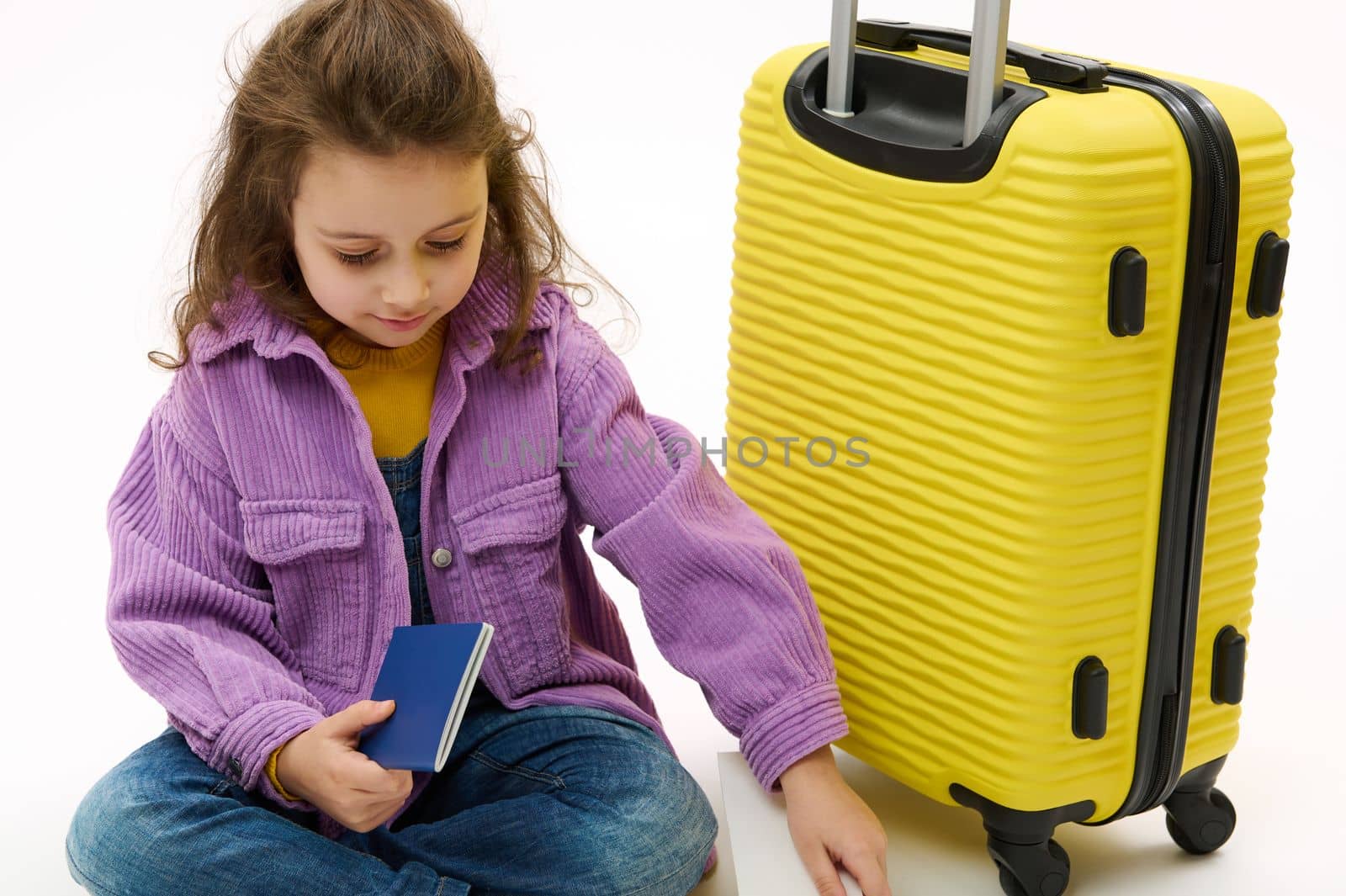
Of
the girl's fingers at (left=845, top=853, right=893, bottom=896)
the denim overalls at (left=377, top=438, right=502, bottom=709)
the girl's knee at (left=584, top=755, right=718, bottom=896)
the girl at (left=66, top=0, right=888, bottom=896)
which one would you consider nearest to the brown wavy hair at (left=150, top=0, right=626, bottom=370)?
the girl at (left=66, top=0, right=888, bottom=896)

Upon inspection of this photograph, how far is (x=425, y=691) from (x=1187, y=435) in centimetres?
57

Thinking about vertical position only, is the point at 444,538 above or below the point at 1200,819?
above

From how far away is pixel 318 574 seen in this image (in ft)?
4.51

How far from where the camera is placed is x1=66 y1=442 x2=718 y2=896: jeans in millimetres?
1264

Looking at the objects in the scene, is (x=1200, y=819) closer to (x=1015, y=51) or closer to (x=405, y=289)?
(x=1015, y=51)

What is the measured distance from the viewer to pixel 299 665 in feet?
4.59

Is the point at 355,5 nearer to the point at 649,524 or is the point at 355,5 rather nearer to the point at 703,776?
the point at 649,524

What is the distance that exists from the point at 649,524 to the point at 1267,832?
1.93ft

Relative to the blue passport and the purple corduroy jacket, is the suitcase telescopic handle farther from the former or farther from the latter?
the blue passport

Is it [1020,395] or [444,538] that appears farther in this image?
[444,538]

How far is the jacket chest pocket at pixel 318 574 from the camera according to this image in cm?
135

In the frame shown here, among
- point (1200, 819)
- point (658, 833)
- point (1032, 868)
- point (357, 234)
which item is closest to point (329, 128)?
point (357, 234)

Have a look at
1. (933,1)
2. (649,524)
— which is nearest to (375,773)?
(649,524)

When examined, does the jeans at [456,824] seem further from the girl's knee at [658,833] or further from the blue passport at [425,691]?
the blue passport at [425,691]
